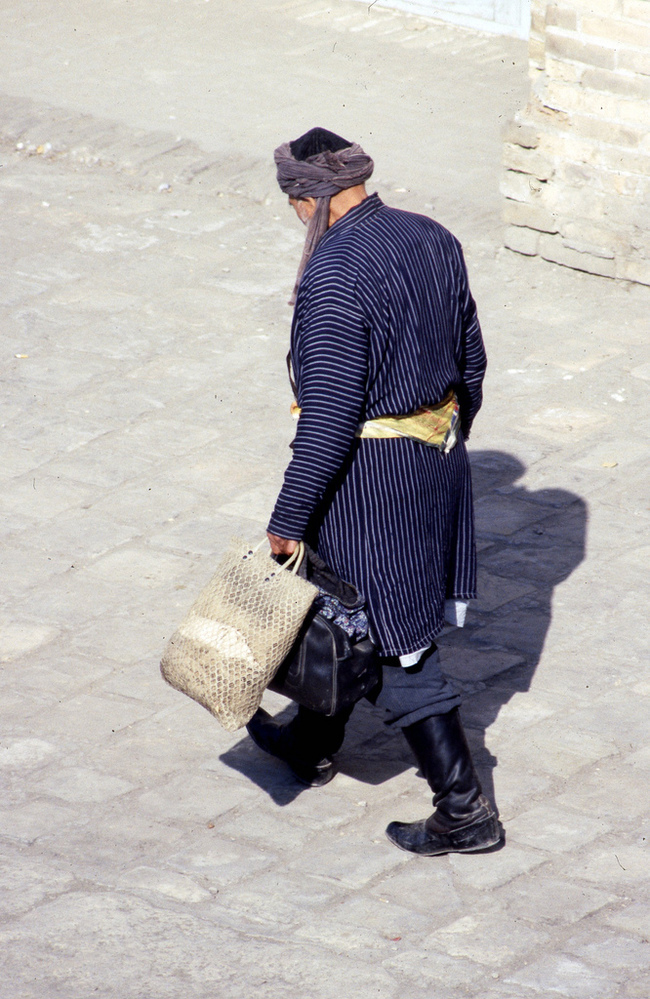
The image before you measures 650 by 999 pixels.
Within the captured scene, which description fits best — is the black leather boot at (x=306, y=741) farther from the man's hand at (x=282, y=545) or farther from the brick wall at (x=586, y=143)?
the brick wall at (x=586, y=143)

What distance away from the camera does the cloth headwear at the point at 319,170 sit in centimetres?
362

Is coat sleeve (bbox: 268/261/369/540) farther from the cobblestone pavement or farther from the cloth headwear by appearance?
the cobblestone pavement

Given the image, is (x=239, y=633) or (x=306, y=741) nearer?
(x=239, y=633)

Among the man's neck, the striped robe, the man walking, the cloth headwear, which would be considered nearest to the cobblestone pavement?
the man walking

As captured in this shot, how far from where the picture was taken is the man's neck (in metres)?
3.68

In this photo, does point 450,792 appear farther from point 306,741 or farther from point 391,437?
point 391,437

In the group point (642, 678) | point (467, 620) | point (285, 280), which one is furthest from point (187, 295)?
point (642, 678)

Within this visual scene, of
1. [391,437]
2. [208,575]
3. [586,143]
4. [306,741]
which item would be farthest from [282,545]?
[586,143]

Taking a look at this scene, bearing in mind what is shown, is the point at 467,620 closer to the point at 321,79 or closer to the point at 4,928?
the point at 4,928

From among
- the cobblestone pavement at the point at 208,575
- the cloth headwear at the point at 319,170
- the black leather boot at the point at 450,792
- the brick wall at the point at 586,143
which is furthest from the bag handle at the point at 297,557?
the brick wall at the point at 586,143

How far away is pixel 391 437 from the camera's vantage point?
3.70m

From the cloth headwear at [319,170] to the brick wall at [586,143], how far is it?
422 centimetres

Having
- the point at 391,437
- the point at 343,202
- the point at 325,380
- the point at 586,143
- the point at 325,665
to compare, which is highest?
the point at 343,202

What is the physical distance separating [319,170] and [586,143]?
14.7 feet
